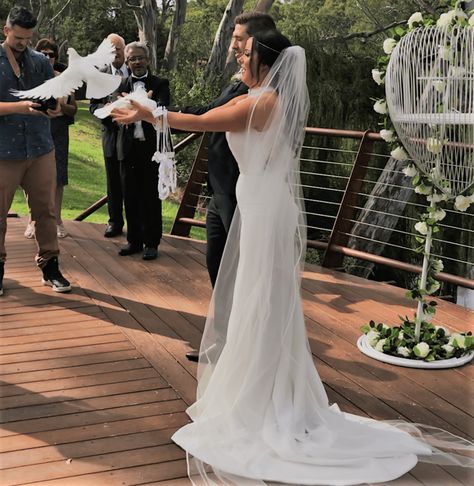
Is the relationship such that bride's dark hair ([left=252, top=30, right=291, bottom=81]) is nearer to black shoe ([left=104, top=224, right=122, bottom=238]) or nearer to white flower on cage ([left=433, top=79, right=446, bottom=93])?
white flower on cage ([left=433, top=79, right=446, bottom=93])

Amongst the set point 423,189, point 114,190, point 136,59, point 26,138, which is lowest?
point 114,190

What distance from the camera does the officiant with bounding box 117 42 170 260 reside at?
5.30 meters

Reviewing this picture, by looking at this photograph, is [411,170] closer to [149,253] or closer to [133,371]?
[133,371]

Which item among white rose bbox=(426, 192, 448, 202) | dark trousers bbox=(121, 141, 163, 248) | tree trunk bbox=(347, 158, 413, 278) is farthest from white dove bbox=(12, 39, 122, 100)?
tree trunk bbox=(347, 158, 413, 278)

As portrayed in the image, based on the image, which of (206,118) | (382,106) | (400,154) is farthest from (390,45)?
(206,118)

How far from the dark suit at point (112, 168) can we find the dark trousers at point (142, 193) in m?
0.34

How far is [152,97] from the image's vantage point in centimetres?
522

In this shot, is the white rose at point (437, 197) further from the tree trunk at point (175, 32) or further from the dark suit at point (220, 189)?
the tree trunk at point (175, 32)

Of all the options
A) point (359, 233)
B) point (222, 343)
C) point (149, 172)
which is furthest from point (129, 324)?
point (359, 233)

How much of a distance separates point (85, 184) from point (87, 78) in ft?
34.6

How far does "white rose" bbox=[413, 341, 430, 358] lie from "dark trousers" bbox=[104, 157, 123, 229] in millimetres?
3194

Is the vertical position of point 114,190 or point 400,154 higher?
point 400,154

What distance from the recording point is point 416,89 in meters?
3.47

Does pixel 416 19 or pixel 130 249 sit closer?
pixel 416 19
